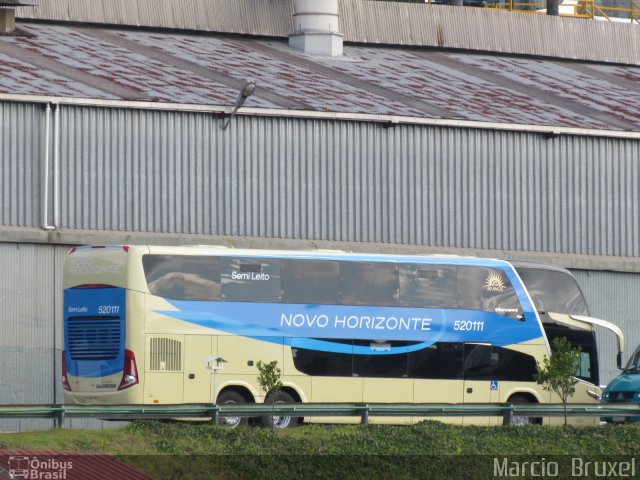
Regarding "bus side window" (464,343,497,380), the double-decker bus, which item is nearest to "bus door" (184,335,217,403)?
the double-decker bus

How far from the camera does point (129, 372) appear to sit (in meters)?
27.6

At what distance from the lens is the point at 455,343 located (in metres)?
30.4

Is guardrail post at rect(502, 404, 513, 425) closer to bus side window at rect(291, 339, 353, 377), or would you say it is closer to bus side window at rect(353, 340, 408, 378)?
bus side window at rect(353, 340, 408, 378)

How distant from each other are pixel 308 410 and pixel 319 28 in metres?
24.1

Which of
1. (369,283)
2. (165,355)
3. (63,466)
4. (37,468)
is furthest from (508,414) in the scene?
(37,468)

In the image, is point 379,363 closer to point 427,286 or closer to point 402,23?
point 427,286

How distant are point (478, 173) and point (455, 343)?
362 inches

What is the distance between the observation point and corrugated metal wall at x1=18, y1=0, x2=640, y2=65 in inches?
1784

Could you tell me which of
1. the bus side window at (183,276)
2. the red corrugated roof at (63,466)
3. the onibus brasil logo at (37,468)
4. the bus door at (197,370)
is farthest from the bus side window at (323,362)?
the onibus brasil logo at (37,468)

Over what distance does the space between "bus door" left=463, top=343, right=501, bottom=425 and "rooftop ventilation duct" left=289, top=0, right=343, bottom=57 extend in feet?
59.6

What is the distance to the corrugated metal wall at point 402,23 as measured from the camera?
45.3 meters

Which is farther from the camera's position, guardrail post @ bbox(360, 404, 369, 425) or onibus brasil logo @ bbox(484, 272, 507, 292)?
onibus brasil logo @ bbox(484, 272, 507, 292)

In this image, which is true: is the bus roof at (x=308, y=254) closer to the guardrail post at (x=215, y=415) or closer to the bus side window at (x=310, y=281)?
the bus side window at (x=310, y=281)

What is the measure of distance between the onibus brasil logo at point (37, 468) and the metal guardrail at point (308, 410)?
82.5 inches
